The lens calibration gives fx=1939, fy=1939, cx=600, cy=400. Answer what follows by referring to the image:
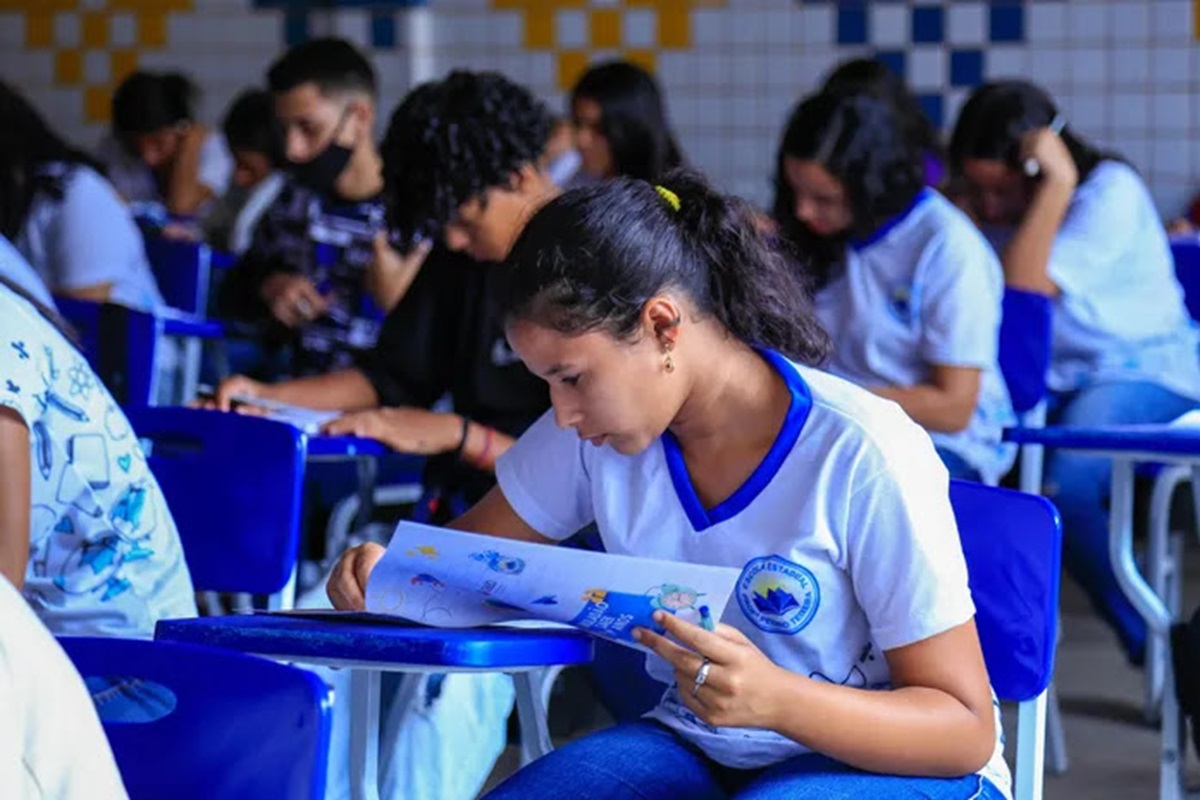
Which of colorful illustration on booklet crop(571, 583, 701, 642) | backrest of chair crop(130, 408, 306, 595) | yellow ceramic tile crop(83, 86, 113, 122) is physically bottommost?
backrest of chair crop(130, 408, 306, 595)

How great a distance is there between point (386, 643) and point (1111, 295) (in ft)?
9.61

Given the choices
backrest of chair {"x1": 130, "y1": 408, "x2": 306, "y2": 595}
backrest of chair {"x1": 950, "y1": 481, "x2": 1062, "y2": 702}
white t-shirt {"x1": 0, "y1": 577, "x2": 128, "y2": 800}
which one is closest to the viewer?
white t-shirt {"x1": 0, "y1": 577, "x2": 128, "y2": 800}

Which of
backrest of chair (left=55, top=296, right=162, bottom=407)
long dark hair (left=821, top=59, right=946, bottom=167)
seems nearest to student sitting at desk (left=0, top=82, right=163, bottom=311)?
backrest of chair (left=55, top=296, right=162, bottom=407)

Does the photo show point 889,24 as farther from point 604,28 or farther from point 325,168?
point 325,168

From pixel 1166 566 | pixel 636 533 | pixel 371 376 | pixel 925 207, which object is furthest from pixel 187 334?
pixel 636 533

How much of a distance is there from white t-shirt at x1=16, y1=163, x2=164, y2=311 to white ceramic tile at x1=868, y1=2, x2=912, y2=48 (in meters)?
2.57

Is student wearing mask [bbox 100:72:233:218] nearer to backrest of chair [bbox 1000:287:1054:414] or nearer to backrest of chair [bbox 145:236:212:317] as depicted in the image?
backrest of chair [bbox 145:236:212:317]

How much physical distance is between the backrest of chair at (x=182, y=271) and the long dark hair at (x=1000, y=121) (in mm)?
2127

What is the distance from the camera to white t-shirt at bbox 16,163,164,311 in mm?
4543

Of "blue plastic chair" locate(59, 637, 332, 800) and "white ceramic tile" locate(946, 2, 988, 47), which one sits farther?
"white ceramic tile" locate(946, 2, 988, 47)

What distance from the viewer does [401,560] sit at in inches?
71.7

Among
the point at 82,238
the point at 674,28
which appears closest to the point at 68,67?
the point at 674,28

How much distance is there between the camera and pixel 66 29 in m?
7.08

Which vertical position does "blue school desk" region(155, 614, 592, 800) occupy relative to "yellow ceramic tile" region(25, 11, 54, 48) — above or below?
below
